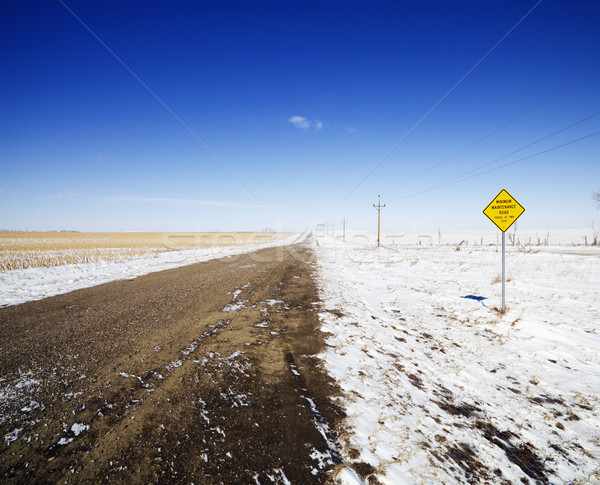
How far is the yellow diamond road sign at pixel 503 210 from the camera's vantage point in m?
7.58

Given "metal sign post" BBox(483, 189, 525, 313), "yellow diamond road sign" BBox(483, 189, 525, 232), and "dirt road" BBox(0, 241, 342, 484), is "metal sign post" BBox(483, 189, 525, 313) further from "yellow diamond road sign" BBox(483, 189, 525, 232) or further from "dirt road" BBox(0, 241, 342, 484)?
"dirt road" BBox(0, 241, 342, 484)

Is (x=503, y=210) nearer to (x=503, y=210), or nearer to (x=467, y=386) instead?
(x=503, y=210)

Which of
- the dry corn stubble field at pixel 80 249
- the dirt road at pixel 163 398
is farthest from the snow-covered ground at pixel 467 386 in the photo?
the dry corn stubble field at pixel 80 249

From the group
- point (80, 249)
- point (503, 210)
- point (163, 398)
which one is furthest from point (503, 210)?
point (80, 249)

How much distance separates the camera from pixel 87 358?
4.41 metres

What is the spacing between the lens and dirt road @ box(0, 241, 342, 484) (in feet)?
7.91

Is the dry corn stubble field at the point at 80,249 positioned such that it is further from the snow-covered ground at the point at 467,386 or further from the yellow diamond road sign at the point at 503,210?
the yellow diamond road sign at the point at 503,210

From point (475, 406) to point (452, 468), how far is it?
1.43 meters

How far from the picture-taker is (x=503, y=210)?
7754 millimetres

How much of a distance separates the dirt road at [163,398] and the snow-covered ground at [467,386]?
1.68 feet

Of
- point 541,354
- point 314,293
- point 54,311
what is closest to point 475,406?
point 541,354

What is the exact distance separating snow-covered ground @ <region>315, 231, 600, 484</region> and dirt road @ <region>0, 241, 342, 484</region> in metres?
0.51

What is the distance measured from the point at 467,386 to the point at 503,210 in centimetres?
596

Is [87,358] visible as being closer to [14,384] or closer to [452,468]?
[14,384]
